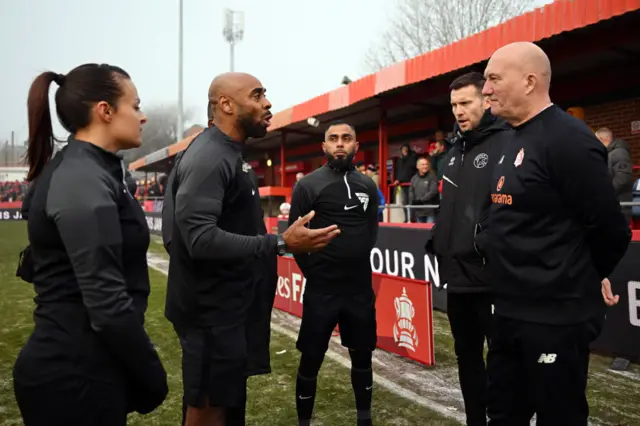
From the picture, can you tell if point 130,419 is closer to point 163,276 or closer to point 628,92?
point 163,276

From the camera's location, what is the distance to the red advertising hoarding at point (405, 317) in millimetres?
4914

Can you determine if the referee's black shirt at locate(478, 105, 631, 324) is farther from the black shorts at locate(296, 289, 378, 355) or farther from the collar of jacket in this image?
the collar of jacket

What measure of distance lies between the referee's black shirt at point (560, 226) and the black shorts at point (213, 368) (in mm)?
1288

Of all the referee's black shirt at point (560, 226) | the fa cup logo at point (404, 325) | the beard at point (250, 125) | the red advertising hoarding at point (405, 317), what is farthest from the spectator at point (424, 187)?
the referee's black shirt at point (560, 226)

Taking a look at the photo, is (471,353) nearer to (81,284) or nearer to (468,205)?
(468,205)

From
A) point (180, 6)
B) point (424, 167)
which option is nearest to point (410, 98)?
point (424, 167)

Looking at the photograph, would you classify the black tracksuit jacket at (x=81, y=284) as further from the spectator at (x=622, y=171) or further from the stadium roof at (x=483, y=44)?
the stadium roof at (x=483, y=44)

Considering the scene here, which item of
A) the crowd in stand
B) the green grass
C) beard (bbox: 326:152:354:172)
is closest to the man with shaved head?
beard (bbox: 326:152:354:172)

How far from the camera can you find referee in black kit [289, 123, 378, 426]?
3.45 metres

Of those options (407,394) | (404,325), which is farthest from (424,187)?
(407,394)

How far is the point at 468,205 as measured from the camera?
3.12 metres

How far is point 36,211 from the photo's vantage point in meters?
1.63

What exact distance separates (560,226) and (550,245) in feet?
0.30

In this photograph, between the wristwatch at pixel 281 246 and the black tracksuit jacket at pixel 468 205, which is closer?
the wristwatch at pixel 281 246
